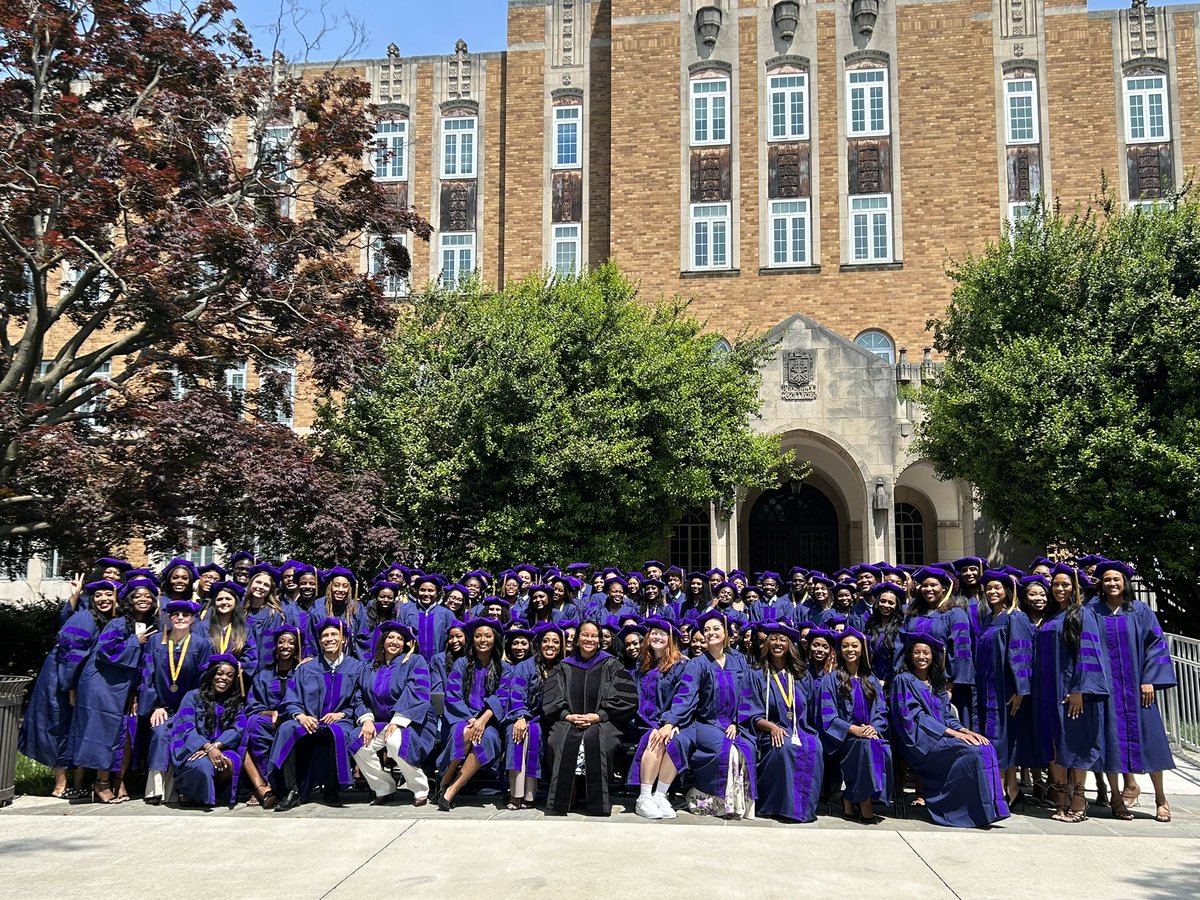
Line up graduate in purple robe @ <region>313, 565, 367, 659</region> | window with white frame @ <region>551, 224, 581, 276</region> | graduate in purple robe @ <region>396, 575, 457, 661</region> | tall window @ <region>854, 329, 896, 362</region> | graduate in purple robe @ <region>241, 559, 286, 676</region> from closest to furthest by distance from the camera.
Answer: graduate in purple robe @ <region>241, 559, 286, 676</region>, graduate in purple robe @ <region>313, 565, 367, 659</region>, graduate in purple robe @ <region>396, 575, 457, 661</region>, tall window @ <region>854, 329, 896, 362</region>, window with white frame @ <region>551, 224, 581, 276</region>

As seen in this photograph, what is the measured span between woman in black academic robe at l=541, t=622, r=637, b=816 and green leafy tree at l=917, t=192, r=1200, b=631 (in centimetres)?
916

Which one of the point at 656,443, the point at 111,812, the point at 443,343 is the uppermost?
the point at 443,343

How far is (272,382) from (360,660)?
655 cm

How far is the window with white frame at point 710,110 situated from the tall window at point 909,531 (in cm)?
1110

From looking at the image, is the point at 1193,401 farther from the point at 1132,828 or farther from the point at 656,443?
the point at 1132,828

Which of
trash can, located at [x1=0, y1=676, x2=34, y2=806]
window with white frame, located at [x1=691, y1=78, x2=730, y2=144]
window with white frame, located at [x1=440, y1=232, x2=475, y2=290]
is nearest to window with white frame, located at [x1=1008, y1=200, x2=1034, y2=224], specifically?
window with white frame, located at [x1=691, y1=78, x2=730, y2=144]

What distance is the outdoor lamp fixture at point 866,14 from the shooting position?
89.4ft

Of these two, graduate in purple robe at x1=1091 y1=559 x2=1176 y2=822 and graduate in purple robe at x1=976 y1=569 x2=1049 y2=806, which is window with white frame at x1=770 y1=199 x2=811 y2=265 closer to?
graduate in purple robe at x1=976 y1=569 x2=1049 y2=806

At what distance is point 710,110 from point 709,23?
239 cm

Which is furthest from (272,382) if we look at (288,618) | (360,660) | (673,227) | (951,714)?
(673,227)

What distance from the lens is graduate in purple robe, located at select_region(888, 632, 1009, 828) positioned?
742 cm

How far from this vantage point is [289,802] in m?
8.02

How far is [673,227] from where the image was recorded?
27.5 metres

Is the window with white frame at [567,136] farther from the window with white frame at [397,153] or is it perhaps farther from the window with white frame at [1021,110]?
the window with white frame at [1021,110]
